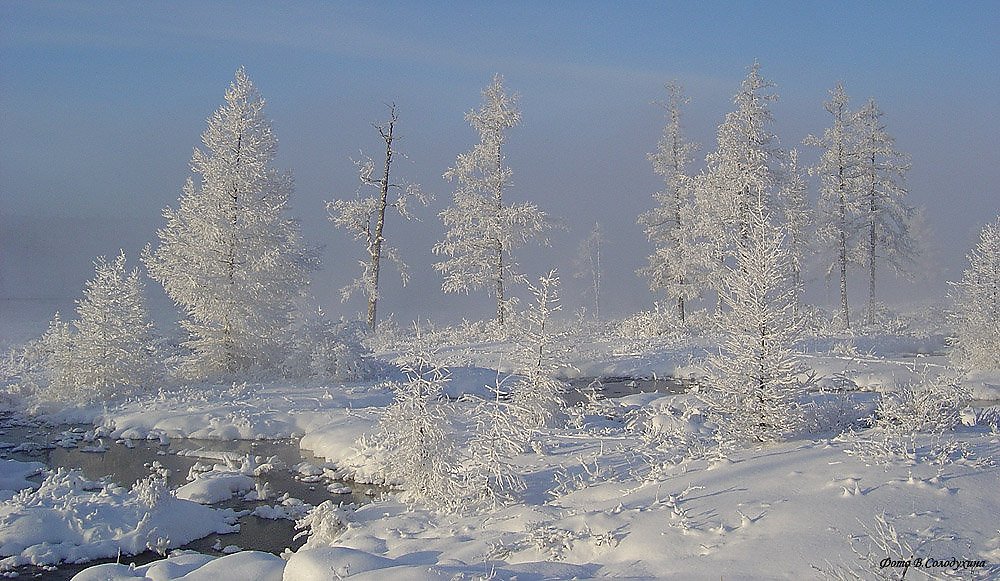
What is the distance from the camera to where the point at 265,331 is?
21.6 meters

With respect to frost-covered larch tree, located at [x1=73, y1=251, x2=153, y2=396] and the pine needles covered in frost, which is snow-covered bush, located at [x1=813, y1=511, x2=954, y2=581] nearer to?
the pine needles covered in frost

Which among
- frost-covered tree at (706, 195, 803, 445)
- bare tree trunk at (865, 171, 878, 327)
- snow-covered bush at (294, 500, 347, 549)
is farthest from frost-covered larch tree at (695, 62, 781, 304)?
snow-covered bush at (294, 500, 347, 549)

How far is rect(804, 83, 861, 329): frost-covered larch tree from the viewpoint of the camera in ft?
113

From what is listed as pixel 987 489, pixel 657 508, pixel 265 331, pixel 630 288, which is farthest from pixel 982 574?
pixel 630 288

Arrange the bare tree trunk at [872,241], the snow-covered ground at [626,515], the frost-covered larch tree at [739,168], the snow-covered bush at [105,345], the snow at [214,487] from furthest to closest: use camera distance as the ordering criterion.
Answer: the bare tree trunk at [872,241] → the frost-covered larch tree at [739,168] → the snow-covered bush at [105,345] → the snow at [214,487] → the snow-covered ground at [626,515]

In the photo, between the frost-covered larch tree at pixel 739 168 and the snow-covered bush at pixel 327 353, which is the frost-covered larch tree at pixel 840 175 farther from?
the snow-covered bush at pixel 327 353

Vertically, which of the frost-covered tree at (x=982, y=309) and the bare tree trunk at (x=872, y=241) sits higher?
the bare tree trunk at (x=872, y=241)

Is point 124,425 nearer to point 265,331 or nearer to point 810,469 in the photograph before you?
point 265,331

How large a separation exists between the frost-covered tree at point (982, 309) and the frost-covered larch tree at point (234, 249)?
2033cm

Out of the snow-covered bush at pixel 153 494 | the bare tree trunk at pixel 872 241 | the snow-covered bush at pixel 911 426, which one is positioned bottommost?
the snow-covered bush at pixel 153 494

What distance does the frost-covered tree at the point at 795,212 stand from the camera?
3247cm

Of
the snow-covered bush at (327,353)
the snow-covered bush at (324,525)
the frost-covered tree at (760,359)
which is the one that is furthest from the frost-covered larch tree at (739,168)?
the snow-covered bush at (324,525)

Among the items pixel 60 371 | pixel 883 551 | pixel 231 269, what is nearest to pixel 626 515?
pixel 883 551

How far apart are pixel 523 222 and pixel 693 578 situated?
84.2ft
